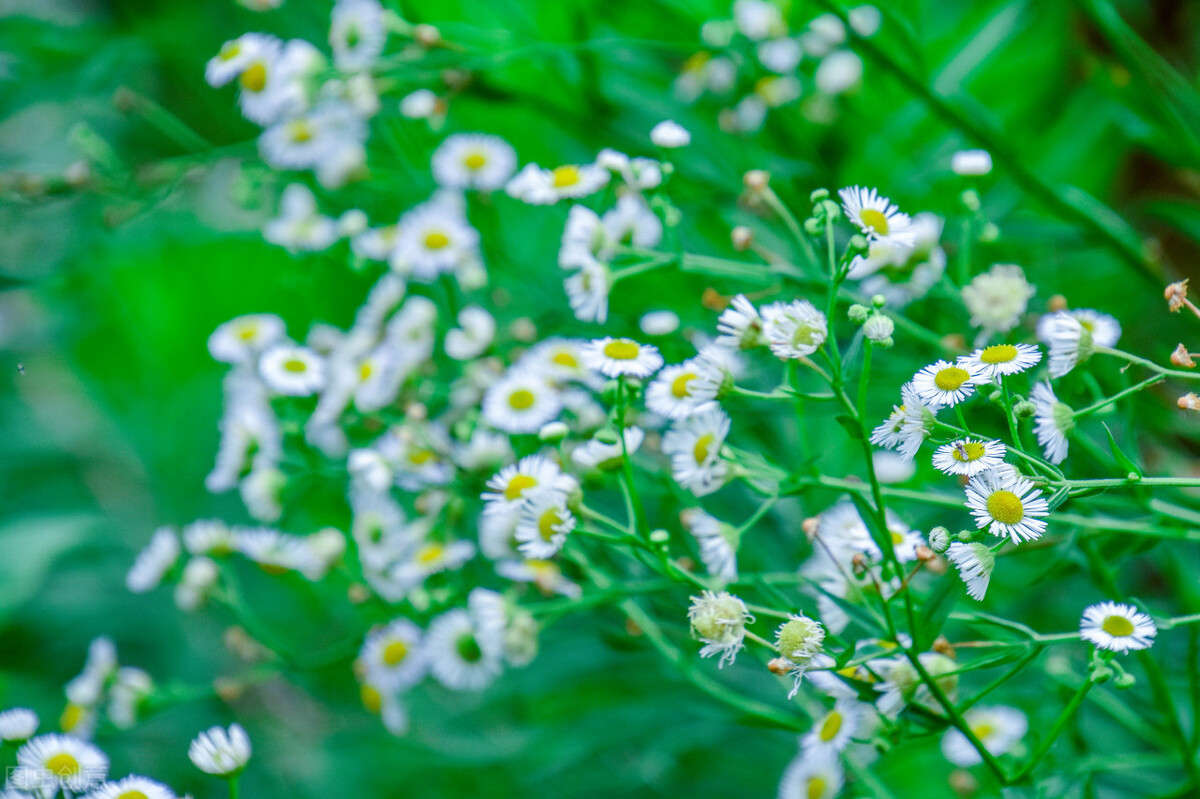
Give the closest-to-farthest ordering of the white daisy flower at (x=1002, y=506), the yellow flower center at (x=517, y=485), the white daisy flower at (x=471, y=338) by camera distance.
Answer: the white daisy flower at (x=1002, y=506) < the yellow flower center at (x=517, y=485) < the white daisy flower at (x=471, y=338)

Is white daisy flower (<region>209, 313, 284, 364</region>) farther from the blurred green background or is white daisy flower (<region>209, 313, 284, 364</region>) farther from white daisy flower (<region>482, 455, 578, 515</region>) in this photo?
white daisy flower (<region>482, 455, 578, 515</region>)

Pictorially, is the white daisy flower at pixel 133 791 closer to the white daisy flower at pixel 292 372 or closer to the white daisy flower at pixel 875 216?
the white daisy flower at pixel 292 372

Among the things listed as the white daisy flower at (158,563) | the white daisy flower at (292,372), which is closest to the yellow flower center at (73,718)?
the white daisy flower at (158,563)

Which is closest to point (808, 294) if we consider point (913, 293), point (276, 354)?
point (913, 293)

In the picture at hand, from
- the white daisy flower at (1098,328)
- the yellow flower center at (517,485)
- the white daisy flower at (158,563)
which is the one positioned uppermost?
the white daisy flower at (1098,328)

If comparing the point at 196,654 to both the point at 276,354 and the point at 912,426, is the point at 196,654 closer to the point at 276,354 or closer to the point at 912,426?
the point at 276,354

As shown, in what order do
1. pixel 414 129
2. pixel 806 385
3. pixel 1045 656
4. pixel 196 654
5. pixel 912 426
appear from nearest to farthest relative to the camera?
pixel 912 426, pixel 1045 656, pixel 806 385, pixel 414 129, pixel 196 654
